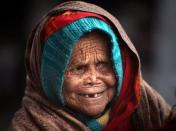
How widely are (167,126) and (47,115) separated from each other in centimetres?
43

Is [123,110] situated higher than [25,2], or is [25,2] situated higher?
[25,2]

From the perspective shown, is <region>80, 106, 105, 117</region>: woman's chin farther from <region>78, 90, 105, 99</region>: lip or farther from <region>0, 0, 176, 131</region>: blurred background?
<region>0, 0, 176, 131</region>: blurred background

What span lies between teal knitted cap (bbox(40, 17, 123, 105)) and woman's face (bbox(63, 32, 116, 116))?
1.1 inches

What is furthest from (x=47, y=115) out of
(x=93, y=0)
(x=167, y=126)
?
(x=93, y=0)

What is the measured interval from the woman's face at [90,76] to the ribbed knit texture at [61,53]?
28 mm

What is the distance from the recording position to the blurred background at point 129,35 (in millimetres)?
2160

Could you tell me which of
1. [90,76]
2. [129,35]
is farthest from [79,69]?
[129,35]

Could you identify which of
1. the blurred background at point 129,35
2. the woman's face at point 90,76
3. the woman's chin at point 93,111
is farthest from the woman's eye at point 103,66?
the blurred background at point 129,35

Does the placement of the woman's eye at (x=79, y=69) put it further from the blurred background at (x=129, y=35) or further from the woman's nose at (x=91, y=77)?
the blurred background at (x=129, y=35)

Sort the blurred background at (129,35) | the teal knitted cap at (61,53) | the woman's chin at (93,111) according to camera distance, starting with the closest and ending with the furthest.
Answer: the teal knitted cap at (61,53) → the woman's chin at (93,111) → the blurred background at (129,35)

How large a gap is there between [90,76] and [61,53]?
0.43ft

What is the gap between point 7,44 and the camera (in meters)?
2.22

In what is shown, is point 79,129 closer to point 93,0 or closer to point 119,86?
point 119,86

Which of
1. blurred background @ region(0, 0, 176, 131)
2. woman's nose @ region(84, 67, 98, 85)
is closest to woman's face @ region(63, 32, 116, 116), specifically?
woman's nose @ region(84, 67, 98, 85)
